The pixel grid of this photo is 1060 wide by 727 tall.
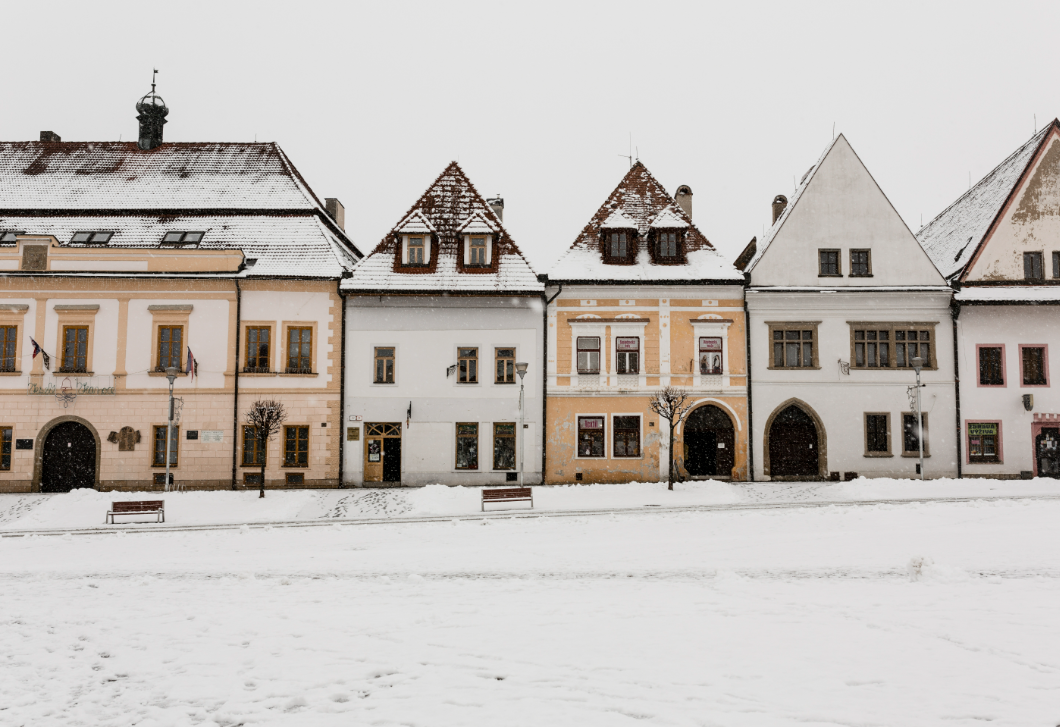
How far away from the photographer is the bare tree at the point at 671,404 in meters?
24.9

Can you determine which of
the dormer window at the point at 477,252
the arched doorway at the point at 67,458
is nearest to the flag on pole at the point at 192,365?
the arched doorway at the point at 67,458

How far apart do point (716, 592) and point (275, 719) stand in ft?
22.6

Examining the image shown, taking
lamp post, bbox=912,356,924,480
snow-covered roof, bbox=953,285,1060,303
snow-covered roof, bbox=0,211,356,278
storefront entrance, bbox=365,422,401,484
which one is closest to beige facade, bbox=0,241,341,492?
snow-covered roof, bbox=0,211,356,278

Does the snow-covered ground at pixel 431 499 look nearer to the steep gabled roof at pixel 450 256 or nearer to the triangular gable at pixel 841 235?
the steep gabled roof at pixel 450 256

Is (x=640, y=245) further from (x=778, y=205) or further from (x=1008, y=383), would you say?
(x=1008, y=383)

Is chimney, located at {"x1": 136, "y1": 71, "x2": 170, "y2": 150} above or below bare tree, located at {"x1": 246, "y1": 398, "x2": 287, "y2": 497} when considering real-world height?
above

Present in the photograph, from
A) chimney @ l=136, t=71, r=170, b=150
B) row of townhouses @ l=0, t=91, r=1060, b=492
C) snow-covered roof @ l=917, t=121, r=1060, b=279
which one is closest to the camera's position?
row of townhouses @ l=0, t=91, r=1060, b=492

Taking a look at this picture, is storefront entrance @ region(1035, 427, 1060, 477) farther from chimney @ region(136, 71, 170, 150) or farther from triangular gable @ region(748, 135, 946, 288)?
chimney @ region(136, 71, 170, 150)

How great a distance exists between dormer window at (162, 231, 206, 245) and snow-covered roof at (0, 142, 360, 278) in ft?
0.69

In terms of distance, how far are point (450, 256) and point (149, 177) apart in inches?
555

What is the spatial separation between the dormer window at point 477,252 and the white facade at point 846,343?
423 inches

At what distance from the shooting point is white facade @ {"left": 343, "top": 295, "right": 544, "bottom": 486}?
1022 inches

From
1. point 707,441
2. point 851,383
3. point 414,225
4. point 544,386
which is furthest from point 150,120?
point 851,383

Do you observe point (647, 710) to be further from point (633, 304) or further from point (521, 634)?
point (633, 304)
